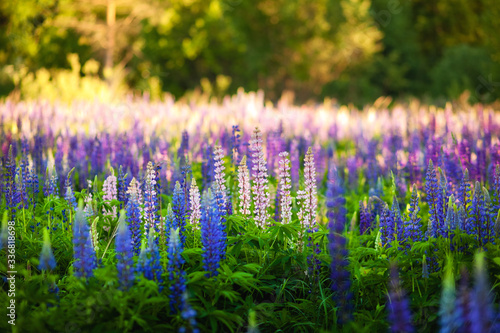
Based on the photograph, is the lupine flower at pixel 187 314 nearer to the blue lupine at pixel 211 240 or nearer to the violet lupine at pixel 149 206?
the blue lupine at pixel 211 240

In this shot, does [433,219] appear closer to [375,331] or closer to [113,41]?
[375,331]

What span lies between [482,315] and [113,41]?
21.2 metres

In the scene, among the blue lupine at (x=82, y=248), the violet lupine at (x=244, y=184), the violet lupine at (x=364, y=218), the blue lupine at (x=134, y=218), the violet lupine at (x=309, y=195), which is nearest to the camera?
the blue lupine at (x=82, y=248)

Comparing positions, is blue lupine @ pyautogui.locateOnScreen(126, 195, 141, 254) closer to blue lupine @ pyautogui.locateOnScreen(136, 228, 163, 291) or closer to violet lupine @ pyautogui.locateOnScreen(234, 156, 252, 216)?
blue lupine @ pyautogui.locateOnScreen(136, 228, 163, 291)

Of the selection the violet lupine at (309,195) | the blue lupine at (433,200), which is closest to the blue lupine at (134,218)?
the violet lupine at (309,195)

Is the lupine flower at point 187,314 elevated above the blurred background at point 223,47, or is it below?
below

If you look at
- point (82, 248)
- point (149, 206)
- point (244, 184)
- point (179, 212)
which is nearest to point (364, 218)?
point (244, 184)

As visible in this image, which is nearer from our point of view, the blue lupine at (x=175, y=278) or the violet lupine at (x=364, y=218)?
the blue lupine at (x=175, y=278)

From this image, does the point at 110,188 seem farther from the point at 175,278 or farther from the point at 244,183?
the point at 175,278

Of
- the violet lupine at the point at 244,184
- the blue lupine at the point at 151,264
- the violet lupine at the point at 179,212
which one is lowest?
the blue lupine at the point at 151,264

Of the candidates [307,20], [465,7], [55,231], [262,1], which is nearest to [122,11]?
[262,1]

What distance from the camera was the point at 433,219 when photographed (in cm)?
387

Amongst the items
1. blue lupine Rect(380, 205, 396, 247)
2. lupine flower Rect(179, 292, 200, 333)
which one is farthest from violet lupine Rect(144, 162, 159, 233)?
blue lupine Rect(380, 205, 396, 247)

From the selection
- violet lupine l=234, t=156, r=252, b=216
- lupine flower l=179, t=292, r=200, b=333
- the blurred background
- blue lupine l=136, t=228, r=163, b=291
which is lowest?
lupine flower l=179, t=292, r=200, b=333
